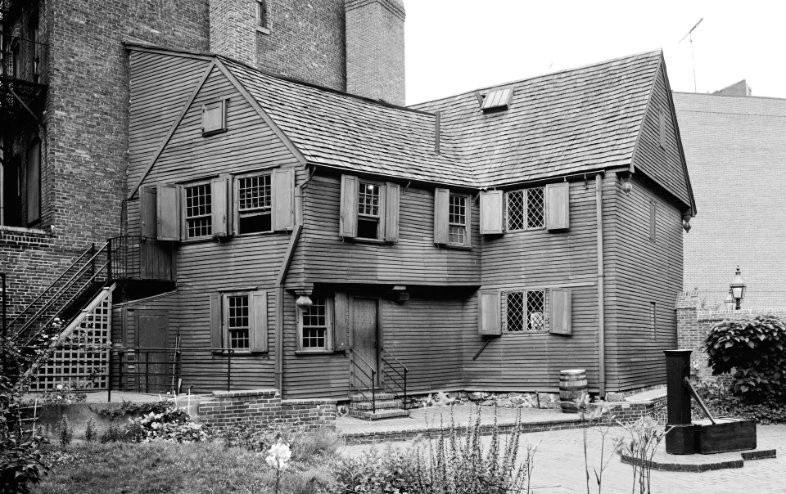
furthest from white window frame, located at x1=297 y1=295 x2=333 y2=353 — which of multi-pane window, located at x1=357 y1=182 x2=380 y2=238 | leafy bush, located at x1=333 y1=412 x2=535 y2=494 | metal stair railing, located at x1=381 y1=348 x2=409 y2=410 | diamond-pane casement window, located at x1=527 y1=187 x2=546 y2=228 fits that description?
leafy bush, located at x1=333 y1=412 x2=535 y2=494

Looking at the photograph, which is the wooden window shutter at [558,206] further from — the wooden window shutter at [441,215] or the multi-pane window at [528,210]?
the wooden window shutter at [441,215]

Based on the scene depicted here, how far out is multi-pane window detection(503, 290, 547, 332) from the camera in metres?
21.5

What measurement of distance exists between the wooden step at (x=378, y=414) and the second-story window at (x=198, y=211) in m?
5.71

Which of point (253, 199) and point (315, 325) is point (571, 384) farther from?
point (253, 199)

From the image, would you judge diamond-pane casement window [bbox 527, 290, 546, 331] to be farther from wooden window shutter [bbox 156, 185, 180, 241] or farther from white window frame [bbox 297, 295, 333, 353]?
wooden window shutter [bbox 156, 185, 180, 241]

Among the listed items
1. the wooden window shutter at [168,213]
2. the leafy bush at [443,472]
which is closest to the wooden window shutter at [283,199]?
the wooden window shutter at [168,213]

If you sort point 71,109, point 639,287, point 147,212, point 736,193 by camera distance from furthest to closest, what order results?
point 736,193, point 639,287, point 71,109, point 147,212

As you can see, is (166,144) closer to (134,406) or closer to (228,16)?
(228,16)

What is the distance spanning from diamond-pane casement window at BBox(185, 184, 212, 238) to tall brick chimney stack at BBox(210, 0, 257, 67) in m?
5.19

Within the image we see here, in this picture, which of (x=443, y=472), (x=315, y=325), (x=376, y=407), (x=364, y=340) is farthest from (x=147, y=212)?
(x=443, y=472)

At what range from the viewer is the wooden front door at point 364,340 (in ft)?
66.5

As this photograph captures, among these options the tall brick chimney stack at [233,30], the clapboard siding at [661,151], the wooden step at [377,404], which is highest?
the tall brick chimney stack at [233,30]

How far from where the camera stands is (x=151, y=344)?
20047 mm

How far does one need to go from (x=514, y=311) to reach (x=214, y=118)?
913 centimetres
